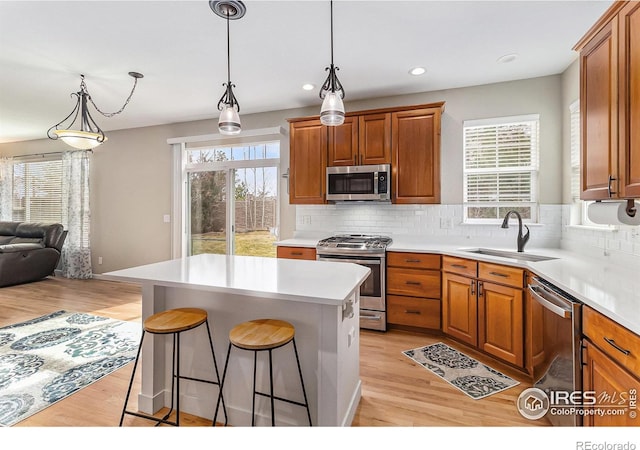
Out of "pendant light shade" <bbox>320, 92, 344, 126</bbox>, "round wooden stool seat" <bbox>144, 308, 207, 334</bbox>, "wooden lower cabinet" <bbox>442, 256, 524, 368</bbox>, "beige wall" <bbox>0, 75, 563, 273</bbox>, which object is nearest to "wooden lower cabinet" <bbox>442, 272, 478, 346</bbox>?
"wooden lower cabinet" <bbox>442, 256, 524, 368</bbox>

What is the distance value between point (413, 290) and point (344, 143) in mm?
1813

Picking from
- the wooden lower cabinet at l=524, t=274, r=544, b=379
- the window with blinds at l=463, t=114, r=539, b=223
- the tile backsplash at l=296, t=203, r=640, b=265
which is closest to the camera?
the wooden lower cabinet at l=524, t=274, r=544, b=379

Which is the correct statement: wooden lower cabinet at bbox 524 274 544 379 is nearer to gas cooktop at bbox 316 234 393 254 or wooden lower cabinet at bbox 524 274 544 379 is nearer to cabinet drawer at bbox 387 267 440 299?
cabinet drawer at bbox 387 267 440 299

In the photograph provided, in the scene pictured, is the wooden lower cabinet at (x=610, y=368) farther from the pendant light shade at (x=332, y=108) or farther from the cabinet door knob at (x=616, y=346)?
the pendant light shade at (x=332, y=108)

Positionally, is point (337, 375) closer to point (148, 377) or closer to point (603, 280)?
point (148, 377)

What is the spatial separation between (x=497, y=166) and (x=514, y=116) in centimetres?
54

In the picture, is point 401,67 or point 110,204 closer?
point 401,67

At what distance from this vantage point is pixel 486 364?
8.41 feet

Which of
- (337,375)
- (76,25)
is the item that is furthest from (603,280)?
(76,25)

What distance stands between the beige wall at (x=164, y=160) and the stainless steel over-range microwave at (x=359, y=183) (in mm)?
768

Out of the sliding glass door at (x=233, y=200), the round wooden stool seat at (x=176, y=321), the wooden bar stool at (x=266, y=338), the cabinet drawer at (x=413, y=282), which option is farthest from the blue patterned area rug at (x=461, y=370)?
the sliding glass door at (x=233, y=200)

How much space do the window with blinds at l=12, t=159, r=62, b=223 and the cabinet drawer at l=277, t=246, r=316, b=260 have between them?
526cm

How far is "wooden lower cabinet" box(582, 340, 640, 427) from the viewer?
121 cm
